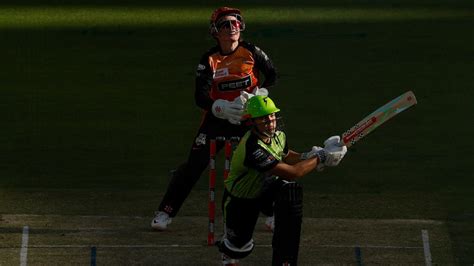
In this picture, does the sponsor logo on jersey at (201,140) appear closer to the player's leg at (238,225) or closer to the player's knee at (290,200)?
the player's leg at (238,225)

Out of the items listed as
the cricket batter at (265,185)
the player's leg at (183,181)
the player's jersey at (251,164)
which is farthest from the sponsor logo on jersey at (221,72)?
the player's jersey at (251,164)

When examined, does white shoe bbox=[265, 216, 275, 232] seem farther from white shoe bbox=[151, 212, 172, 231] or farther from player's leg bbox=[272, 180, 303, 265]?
player's leg bbox=[272, 180, 303, 265]

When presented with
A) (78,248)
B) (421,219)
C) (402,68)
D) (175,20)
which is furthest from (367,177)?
(175,20)

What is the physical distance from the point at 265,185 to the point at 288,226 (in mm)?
574

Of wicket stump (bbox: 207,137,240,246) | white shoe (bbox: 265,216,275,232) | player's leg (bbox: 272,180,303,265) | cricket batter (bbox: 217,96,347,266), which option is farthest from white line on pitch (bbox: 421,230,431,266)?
wicket stump (bbox: 207,137,240,246)

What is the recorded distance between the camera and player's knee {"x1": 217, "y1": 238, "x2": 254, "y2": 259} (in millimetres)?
14055

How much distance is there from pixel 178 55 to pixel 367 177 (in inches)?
350

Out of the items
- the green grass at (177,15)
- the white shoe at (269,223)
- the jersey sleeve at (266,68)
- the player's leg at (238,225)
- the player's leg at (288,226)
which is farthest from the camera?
the green grass at (177,15)

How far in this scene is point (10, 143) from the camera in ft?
67.5

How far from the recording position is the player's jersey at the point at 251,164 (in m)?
13.6

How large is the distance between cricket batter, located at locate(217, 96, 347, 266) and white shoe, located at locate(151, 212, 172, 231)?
1.88 m

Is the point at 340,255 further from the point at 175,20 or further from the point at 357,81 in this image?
the point at 175,20

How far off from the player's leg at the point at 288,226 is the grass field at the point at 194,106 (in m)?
1.51

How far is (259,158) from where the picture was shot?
44.7ft
